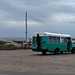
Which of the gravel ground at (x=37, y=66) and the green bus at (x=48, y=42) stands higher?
the green bus at (x=48, y=42)

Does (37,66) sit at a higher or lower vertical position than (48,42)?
lower

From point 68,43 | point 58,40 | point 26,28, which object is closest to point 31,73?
point 58,40

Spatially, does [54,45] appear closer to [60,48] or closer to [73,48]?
[60,48]

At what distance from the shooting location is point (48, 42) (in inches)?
1037

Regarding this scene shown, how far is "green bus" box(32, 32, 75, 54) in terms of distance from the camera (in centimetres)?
2625

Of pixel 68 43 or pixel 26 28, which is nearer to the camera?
pixel 68 43

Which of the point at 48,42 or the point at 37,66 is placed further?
the point at 48,42

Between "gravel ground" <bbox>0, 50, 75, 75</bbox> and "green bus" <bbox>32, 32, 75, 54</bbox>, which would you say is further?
"green bus" <bbox>32, 32, 75, 54</bbox>

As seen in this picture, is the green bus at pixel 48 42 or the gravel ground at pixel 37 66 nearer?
the gravel ground at pixel 37 66

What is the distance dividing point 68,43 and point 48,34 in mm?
4331

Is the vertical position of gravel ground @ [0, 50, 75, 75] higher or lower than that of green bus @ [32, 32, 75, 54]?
lower

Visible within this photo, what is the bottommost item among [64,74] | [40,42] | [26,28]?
[64,74]

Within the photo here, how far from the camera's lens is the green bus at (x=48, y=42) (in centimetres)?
2625

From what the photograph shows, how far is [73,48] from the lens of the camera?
99.8 ft
